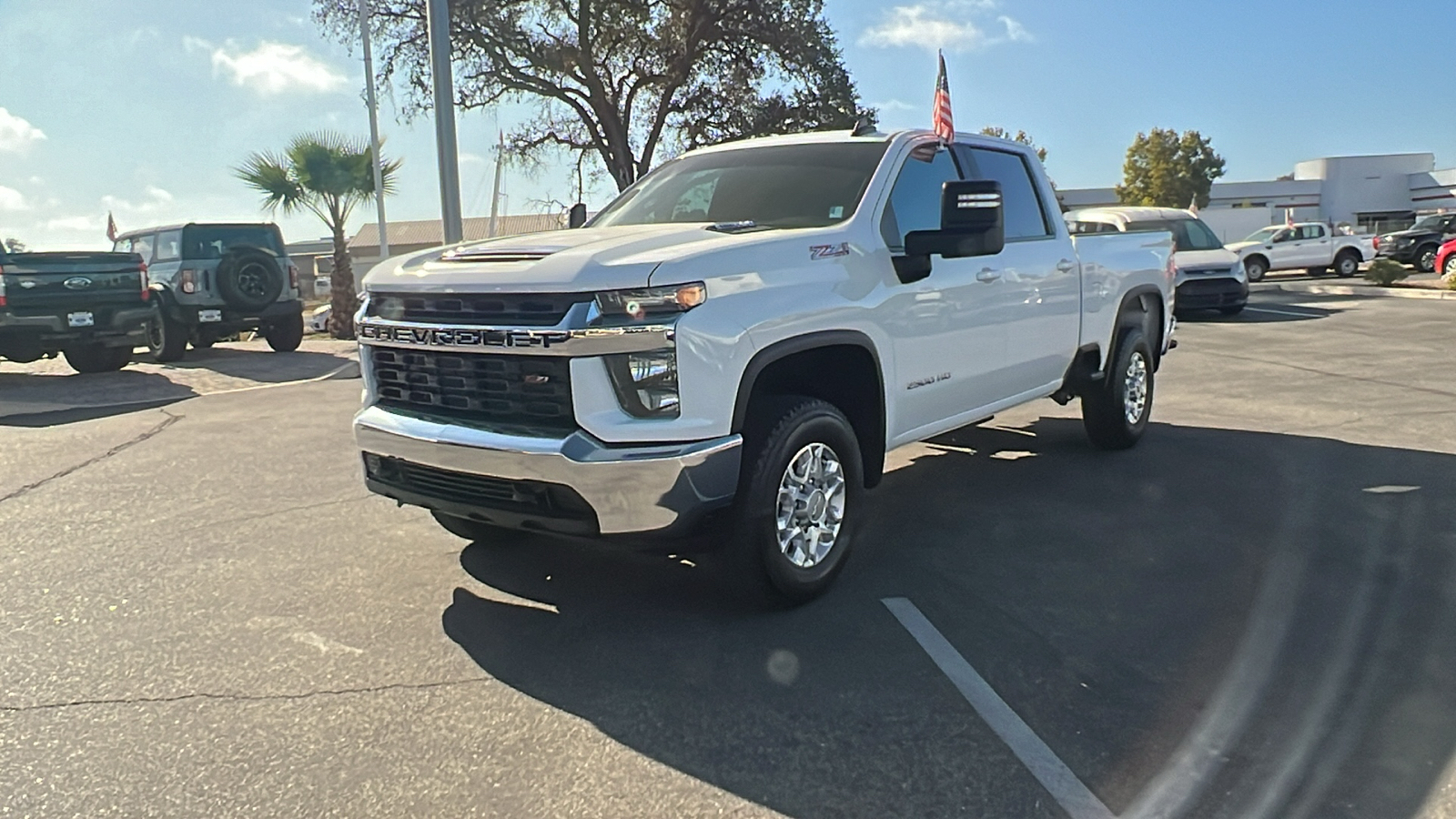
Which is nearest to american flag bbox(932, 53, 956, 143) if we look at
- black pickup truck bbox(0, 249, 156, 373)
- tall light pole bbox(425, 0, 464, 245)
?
tall light pole bbox(425, 0, 464, 245)

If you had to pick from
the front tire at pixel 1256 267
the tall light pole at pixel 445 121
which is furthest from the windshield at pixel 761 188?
the front tire at pixel 1256 267

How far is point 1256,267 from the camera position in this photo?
26.2 m

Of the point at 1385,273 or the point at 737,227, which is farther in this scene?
the point at 1385,273

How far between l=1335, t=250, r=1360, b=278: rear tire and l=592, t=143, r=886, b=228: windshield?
1034 inches

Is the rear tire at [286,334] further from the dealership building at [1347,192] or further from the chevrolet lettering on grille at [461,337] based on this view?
the dealership building at [1347,192]

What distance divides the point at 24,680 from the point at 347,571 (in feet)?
4.51

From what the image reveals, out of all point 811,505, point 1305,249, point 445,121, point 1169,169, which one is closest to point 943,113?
point 811,505

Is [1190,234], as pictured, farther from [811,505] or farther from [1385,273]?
[811,505]

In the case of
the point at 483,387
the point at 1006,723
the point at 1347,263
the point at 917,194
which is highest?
the point at 917,194

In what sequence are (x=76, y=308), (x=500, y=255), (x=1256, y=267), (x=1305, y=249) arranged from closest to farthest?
(x=500, y=255)
(x=76, y=308)
(x=1256, y=267)
(x=1305, y=249)

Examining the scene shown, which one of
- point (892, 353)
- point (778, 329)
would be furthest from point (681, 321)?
point (892, 353)

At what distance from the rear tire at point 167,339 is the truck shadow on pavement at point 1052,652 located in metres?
11.2

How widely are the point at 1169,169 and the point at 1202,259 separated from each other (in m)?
44.0

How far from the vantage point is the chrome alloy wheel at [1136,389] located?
7.12 meters
